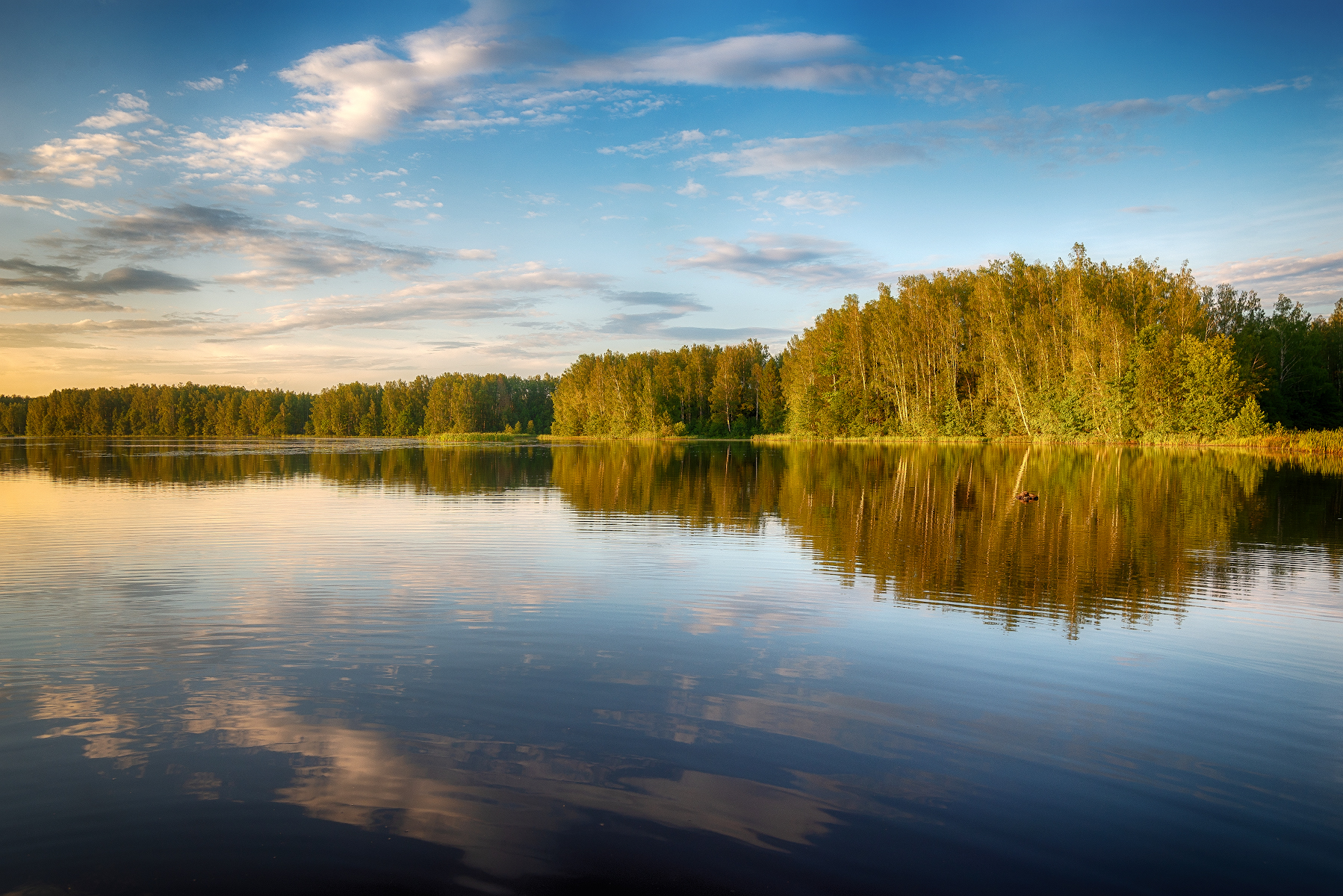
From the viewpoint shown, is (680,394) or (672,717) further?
(680,394)

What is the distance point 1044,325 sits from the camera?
90.5 m

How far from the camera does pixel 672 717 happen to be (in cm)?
809

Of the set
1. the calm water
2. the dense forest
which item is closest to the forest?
the dense forest

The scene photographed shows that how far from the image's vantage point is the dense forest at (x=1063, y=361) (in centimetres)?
7562

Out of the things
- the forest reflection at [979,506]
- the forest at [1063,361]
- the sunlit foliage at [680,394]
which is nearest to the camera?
the forest reflection at [979,506]

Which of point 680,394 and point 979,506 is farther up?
point 680,394

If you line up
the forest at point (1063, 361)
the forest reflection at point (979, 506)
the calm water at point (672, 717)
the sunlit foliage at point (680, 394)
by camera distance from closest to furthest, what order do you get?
the calm water at point (672, 717) < the forest reflection at point (979, 506) < the forest at point (1063, 361) < the sunlit foliage at point (680, 394)

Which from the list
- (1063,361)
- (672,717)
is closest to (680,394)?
(1063,361)

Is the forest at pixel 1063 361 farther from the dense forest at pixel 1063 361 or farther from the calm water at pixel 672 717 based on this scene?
the calm water at pixel 672 717

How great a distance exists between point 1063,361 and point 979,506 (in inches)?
2672

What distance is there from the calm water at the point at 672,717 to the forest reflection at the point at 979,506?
11.4 inches

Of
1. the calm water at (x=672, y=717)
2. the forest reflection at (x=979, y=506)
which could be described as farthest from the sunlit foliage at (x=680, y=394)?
the calm water at (x=672, y=717)

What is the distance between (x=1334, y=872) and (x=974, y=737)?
9.13 feet

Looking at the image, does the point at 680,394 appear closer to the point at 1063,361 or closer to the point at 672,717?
the point at 1063,361
